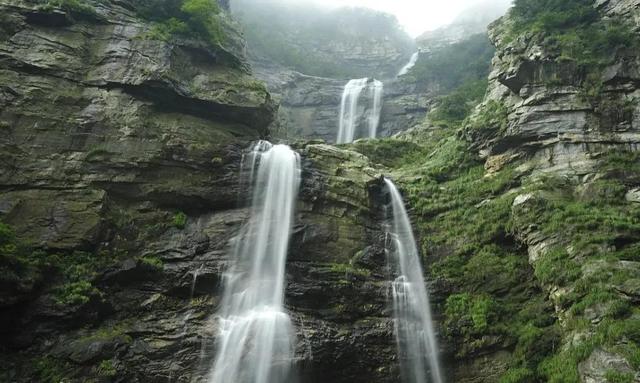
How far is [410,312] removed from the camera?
15203 millimetres

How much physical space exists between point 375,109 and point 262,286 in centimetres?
2450

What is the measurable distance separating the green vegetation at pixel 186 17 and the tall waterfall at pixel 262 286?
23.6 feet

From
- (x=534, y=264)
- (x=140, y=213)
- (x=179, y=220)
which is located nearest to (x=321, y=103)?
(x=179, y=220)

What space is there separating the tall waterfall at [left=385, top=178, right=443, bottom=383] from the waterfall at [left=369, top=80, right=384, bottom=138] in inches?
686

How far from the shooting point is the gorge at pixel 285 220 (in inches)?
508

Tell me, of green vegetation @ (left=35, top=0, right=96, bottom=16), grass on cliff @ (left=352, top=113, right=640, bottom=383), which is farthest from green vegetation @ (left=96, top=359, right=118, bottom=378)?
green vegetation @ (left=35, top=0, right=96, bottom=16)

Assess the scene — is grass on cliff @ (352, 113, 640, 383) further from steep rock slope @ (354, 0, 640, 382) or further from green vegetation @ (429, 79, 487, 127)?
green vegetation @ (429, 79, 487, 127)

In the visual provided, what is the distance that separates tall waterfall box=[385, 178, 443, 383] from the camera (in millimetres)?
13836

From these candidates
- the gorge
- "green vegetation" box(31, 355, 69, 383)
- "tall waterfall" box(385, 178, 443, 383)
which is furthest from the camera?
"tall waterfall" box(385, 178, 443, 383)

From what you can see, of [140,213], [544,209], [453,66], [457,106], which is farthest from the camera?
[453,66]

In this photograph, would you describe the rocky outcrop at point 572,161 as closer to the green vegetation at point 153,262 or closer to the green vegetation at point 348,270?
the green vegetation at point 348,270

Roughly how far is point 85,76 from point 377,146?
49.9 feet

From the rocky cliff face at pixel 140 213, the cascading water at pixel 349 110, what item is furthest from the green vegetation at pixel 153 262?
the cascading water at pixel 349 110

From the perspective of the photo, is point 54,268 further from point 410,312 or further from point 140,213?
point 410,312
